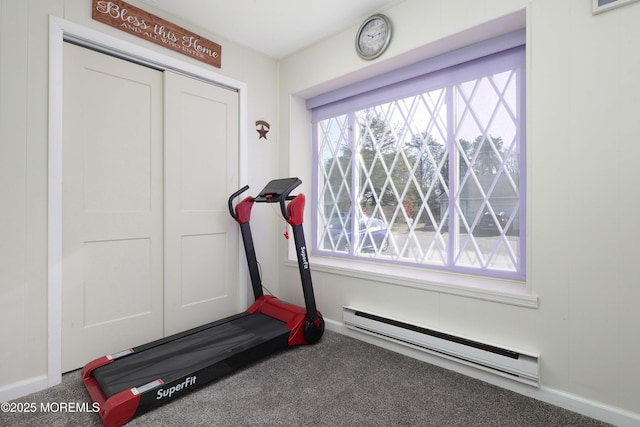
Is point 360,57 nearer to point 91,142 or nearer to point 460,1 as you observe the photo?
point 460,1

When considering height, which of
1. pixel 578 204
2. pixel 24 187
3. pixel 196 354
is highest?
pixel 24 187

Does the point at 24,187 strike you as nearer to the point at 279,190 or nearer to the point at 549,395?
the point at 279,190

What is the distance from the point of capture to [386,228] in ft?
9.06

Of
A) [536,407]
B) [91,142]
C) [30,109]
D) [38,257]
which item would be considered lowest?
[536,407]

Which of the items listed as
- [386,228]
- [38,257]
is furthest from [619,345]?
[38,257]

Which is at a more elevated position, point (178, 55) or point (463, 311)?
point (178, 55)

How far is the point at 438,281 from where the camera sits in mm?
2164

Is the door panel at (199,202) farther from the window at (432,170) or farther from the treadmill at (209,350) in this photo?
the window at (432,170)

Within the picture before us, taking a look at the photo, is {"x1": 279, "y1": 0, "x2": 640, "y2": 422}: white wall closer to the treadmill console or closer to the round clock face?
the round clock face

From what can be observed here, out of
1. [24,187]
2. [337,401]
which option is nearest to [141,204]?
[24,187]

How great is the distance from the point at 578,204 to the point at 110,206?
114 inches

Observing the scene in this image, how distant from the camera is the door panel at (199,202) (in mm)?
2498

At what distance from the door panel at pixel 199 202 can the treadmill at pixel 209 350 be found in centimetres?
21

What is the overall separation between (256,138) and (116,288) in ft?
5.68
